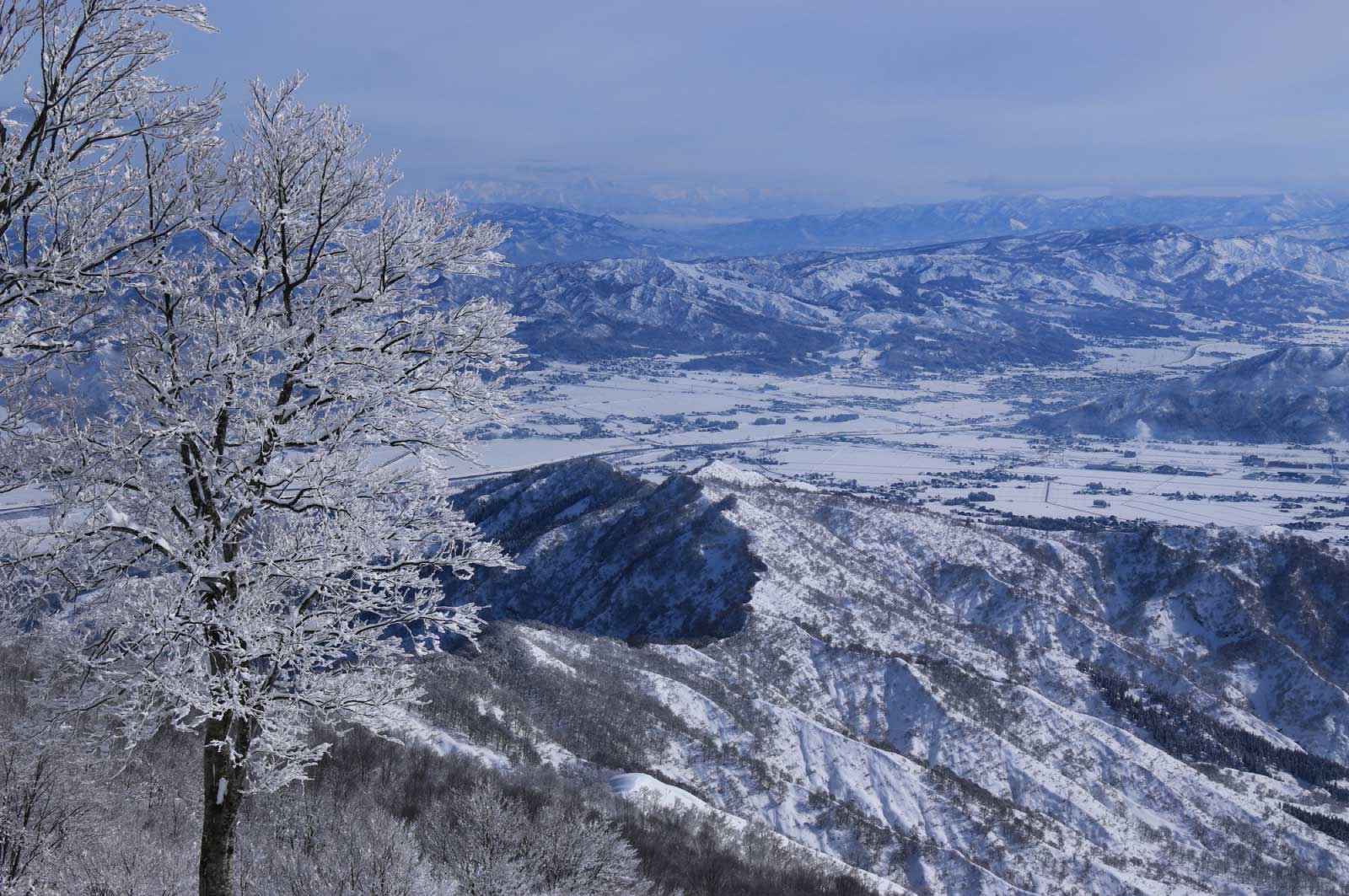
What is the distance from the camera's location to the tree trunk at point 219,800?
27.3 ft

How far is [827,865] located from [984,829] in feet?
56.6

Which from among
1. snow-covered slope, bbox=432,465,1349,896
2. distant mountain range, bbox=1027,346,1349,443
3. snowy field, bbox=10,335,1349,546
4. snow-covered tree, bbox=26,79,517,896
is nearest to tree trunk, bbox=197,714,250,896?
snow-covered tree, bbox=26,79,517,896

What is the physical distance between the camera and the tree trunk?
834cm

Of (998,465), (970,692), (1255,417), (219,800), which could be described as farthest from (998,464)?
(219,800)

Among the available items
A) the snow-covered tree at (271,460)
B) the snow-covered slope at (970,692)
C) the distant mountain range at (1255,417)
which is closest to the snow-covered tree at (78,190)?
the snow-covered tree at (271,460)

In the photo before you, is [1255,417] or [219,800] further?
[1255,417]

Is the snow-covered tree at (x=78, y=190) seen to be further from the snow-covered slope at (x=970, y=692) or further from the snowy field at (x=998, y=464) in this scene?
the snowy field at (x=998, y=464)

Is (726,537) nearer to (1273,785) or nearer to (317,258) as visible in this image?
(1273,785)

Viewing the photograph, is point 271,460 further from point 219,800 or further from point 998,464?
point 998,464

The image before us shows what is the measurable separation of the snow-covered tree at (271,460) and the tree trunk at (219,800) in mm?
17

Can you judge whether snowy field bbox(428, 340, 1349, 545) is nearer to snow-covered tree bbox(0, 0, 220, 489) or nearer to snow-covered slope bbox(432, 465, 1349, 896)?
snow-covered slope bbox(432, 465, 1349, 896)

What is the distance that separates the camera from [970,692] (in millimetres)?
61156

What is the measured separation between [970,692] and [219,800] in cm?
5840

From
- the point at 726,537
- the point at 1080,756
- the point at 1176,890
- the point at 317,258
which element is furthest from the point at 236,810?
the point at 726,537
